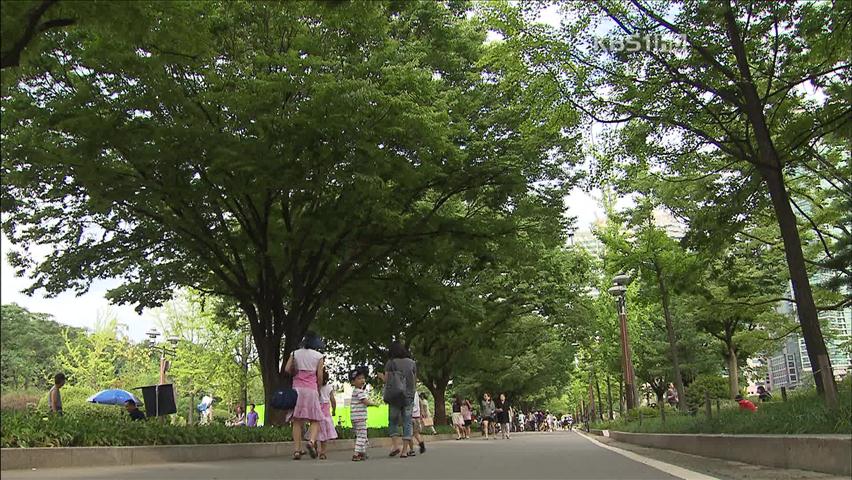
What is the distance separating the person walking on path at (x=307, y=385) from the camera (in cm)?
1035

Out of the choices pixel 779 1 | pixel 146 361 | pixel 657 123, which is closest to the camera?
pixel 779 1

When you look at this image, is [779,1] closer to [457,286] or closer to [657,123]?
[657,123]

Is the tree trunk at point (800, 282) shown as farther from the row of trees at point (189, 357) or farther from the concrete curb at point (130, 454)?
the row of trees at point (189, 357)

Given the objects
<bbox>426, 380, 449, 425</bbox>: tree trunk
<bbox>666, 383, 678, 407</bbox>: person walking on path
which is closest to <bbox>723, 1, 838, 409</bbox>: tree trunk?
<bbox>666, 383, 678, 407</bbox>: person walking on path

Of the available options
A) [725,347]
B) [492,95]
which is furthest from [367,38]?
[725,347]

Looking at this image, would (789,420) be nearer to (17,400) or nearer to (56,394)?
(17,400)

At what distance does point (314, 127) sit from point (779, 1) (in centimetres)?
788

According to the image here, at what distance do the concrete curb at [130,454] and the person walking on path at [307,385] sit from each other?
139cm

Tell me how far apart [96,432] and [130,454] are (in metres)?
0.52

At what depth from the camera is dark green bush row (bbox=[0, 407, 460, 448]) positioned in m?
7.90

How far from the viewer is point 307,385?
10.5m

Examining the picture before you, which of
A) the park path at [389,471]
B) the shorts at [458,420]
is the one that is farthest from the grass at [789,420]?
the shorts at [458,420]

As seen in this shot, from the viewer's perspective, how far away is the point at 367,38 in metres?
13.2

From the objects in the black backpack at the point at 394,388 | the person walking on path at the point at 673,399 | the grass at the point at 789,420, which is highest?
the black backpack at the point at 394,388
